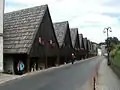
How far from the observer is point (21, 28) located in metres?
27.1

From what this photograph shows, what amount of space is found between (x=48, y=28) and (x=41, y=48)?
437 cm

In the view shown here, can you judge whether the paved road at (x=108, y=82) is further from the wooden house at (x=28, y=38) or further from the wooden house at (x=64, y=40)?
the wooden house at (x=64, y=40)

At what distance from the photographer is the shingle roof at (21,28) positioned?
80.2 ft

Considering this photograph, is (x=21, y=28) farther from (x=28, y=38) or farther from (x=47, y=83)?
(x=47, y=83)

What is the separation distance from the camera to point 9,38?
26469 millimetres

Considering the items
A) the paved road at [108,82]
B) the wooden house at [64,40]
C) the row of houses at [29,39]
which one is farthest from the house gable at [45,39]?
the paved road at [108,82]

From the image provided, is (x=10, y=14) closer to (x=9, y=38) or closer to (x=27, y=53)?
(x=9, y=38)

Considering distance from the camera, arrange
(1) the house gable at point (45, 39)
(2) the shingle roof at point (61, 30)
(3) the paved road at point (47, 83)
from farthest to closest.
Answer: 1. (2) the shingle roof at point (61, 30)
2. (1) the house gable at point (45, 39)
3. (3) the paved road at point (47, 83)

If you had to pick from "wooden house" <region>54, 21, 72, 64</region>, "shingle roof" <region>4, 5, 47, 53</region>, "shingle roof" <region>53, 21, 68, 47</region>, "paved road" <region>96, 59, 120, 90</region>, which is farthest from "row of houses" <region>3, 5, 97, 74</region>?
"paved road" <region>96, 59, 120, 90</region>

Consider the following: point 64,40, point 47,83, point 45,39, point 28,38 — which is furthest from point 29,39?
point 64,40

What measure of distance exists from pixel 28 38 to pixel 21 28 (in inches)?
111

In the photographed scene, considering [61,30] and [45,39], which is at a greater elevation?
[61,30]

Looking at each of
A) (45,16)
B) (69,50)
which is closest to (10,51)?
(45,16)

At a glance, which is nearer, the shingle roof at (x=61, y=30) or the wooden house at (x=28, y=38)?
the wooden house at (x=28, y=38)
